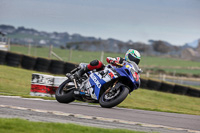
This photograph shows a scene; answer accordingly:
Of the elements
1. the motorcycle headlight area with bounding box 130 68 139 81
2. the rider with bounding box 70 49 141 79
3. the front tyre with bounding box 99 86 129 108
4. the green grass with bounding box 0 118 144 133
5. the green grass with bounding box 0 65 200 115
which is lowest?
the green grass with bounding box 0 65 200 115

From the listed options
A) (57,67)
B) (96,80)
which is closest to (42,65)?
(57,67)

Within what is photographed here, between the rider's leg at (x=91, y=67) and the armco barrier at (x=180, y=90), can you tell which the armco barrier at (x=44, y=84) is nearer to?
the rider's leg at (x=91, y=67)

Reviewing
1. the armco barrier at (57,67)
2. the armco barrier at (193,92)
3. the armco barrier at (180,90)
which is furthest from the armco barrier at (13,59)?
the armco barrier at (193,92)

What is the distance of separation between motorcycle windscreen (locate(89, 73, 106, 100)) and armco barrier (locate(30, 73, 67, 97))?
231cm

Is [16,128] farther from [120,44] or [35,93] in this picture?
[120,44]

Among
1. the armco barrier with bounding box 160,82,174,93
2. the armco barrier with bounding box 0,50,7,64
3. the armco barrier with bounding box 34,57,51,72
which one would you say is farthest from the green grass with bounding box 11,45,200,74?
the armco barrier with bounding box 0,50,7,64

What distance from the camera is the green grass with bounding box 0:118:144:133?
4.51 m

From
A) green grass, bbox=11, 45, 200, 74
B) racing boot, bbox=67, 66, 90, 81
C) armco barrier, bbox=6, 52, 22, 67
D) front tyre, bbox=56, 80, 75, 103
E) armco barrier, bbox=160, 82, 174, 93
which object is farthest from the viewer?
green grass, bbox=11, 45, 200, 74

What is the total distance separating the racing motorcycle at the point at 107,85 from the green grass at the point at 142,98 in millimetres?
3618

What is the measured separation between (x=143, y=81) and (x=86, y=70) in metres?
11.0

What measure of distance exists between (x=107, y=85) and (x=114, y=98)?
1.49 ft

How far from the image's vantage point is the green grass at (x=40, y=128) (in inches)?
178

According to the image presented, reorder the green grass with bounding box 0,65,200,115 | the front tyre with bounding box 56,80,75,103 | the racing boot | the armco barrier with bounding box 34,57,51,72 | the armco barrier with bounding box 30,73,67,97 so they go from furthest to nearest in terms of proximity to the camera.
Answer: the armco barrier with bounding box 34,57,51,72 < the green grass with bounding box 0,65,200,115 < the armco barrier with bounding box 30,73,67,97 < the racing boot < the front tyre with bounding box 56,80,75,103

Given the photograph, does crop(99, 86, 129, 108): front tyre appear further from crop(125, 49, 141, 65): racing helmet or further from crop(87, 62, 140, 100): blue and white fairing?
crop(125, 49, 141, 65): racing helmet
